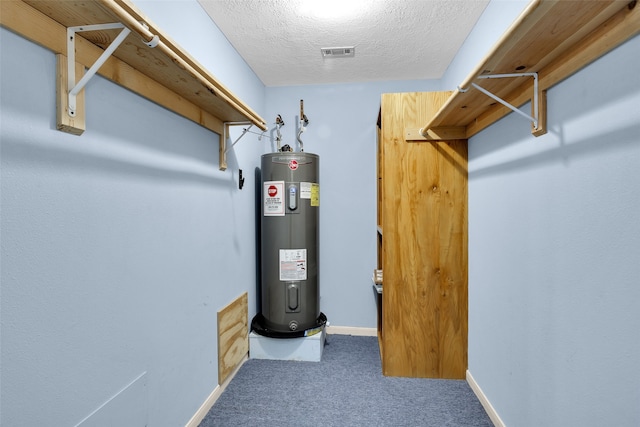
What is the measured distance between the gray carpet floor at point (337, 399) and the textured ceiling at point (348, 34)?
2.25 meters

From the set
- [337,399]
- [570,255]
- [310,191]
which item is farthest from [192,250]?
[570,255]

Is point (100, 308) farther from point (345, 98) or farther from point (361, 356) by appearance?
point (345, 98)

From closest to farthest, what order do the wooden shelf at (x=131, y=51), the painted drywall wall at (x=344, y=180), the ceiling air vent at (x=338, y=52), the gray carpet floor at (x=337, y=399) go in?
1. the wooden shelf at (x=131, y=51)
2. the gray carpet floor at (x=337, y=399)
3. the ceiling air vent at (x=338, y=52)
4. the painted drywall wall at (x=344, y=180)

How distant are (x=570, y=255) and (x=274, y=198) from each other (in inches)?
68.9

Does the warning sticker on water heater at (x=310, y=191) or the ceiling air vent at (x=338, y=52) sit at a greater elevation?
the ceiling air vent at (x=338, y=52)

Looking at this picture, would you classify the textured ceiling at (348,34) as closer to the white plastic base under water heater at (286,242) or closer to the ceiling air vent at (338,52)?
the ceiling air vent at (338,52)

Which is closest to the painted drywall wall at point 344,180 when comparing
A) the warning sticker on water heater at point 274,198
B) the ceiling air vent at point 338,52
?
the ceiling air vent at point 338,52

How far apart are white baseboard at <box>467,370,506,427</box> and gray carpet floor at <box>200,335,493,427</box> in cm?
3

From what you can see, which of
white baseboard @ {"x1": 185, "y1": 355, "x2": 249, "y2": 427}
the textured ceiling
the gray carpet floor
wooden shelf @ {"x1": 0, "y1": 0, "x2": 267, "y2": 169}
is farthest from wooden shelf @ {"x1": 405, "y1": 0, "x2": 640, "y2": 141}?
white baseboard @ {"x1": 185, "y1": 355, "x2": 249, "y2": 427}

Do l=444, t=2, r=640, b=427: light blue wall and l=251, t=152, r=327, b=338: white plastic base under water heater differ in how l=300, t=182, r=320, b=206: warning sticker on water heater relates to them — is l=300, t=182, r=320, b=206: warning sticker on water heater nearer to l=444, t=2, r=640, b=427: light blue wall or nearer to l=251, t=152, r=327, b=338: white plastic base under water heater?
l=251, t=152, r=327, b=338: white plastic base under water heater

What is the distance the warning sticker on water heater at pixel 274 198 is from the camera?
2.29m

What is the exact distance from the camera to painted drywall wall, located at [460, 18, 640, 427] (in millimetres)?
798

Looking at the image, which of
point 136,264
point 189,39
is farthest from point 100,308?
point 189,39

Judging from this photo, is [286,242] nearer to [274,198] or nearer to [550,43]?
[274,198]
